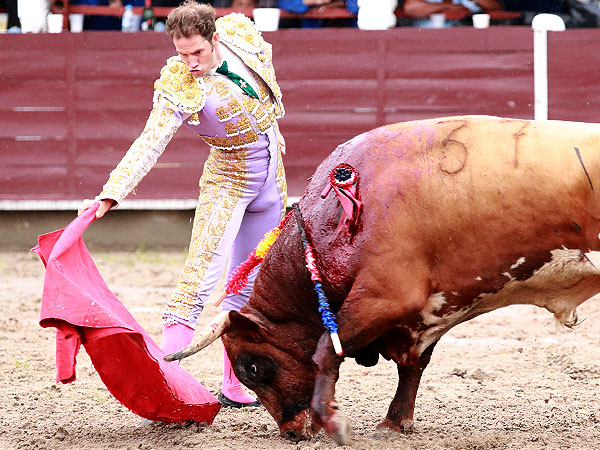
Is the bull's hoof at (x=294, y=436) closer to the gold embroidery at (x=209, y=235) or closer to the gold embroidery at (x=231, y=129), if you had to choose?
the gold embroidery at (x=209, y=235)

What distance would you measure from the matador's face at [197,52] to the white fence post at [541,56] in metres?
4.99

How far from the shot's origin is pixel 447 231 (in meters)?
2.96

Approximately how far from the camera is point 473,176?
296cm

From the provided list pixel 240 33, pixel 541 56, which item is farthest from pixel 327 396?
pixel 541 56

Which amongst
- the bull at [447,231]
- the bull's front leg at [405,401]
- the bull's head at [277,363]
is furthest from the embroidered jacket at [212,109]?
the bull's front leg at [405,401]

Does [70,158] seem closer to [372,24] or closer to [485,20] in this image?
[372,24]

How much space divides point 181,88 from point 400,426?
131 centimetres

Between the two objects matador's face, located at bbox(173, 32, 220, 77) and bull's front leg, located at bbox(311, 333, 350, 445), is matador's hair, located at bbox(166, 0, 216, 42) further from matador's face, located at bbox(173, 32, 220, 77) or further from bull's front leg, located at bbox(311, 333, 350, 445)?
bull's front leg, located at bbox(311, 333, 350, 445)

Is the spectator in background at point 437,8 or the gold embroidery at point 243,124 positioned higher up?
the gold embroidery at point 243,124

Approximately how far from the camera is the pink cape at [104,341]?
3104mm

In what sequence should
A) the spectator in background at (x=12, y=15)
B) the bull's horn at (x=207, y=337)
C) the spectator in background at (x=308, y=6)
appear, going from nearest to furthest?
the bull's horn at (x=207, y=337) → the spectator in background at (x=308, y=6) → the spectator in background at (x=12, y=15)

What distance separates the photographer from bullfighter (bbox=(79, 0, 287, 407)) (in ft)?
10.9

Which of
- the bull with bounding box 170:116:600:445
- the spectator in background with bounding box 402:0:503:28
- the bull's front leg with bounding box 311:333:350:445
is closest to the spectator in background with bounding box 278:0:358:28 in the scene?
the spectator in background with bounding box 402:0:503:28

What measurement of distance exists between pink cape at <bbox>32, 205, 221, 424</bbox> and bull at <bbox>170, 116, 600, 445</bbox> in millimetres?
270
